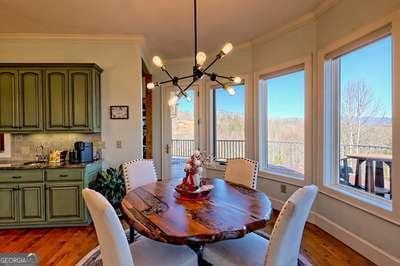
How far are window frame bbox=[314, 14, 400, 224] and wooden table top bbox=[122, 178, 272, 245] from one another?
46.7 inches

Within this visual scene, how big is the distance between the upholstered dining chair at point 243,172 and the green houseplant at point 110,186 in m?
1.55

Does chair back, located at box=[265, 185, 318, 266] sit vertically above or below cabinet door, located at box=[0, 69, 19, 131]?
below

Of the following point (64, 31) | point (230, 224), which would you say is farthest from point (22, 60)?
point (230, 224)

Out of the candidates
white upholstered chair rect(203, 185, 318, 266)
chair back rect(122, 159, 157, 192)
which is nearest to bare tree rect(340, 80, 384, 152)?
white upholstered chair rect(203, 185, 318, 266)

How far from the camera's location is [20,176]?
369 centimetres

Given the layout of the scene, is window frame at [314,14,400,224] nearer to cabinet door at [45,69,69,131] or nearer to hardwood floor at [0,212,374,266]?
hardwood floor at [0,212,374,266]

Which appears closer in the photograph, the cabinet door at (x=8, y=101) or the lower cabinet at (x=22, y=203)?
the lower cabinet at (x=22, y=203)

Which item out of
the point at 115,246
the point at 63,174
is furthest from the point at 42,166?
the point at 115,246

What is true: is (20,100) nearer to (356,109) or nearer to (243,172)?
(243,172)

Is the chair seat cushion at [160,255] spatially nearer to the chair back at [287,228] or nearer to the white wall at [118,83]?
the chair back at [287,228]

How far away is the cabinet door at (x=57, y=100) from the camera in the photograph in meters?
3.95

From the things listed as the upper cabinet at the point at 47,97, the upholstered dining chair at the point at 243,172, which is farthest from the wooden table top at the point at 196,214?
the upper cabinet at the point at 47,97

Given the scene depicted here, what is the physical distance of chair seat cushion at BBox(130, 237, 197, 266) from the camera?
Answer: 6.05 ft

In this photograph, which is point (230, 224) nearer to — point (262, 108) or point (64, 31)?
point (262, 108)
